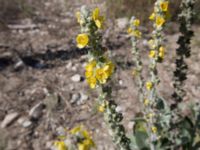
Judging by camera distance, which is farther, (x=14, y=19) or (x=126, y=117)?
(x=14, y=19)

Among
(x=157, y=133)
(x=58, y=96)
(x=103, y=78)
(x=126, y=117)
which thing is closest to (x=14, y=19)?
(x=58, y=96)

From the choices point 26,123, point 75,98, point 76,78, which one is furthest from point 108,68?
point 76,78

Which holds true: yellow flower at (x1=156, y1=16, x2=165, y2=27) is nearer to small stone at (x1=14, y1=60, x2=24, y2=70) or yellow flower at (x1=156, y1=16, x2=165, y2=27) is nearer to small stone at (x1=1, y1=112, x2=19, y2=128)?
small stone at (x1=1, y1=112, x2=19, y2=128)

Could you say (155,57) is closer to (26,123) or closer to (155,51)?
(155,51)

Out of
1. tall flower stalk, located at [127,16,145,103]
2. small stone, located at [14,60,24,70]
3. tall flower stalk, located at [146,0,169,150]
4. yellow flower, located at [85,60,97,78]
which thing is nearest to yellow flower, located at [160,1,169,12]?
tall flower stalk, located at [146,0,169,150]

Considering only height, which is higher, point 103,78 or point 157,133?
point 103,78

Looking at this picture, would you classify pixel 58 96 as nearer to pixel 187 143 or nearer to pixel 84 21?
pixel 187 143
